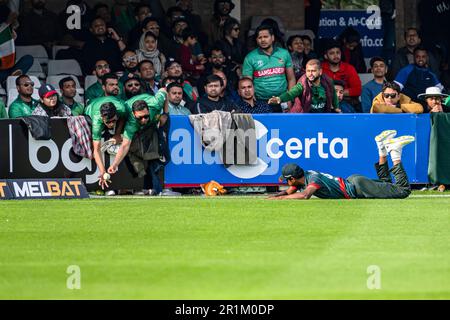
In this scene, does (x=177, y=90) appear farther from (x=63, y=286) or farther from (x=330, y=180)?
(x=63, y=286)

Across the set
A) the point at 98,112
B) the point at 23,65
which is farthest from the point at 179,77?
the point at 23,65

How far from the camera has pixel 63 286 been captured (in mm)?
11742

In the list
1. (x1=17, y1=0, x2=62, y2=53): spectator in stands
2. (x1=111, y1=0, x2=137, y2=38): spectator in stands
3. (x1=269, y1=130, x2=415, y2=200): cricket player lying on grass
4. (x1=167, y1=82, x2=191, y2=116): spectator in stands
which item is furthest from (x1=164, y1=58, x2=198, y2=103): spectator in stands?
(x1=269, y1=130, x2=415, y2=200): cricket player lying on grass

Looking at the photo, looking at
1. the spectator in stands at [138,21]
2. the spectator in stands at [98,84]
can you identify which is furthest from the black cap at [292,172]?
the spectator in stands at [138,21]

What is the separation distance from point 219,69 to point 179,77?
1.30 meters

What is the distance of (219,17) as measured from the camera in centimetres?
2702

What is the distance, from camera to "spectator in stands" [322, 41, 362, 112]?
24.9 meters

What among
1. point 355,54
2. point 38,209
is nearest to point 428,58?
point 355,54

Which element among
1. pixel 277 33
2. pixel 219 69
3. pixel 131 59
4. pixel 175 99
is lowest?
pixel 175 99

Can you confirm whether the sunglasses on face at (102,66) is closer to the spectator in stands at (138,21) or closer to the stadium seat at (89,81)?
the stadium seat at (89,81)

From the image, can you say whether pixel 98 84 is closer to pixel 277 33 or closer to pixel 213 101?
pixel 213 101

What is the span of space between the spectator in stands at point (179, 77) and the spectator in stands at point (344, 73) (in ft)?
8.30

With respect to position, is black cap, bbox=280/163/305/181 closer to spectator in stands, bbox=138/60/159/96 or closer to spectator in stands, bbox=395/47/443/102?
spectator in stands, bbox=138/60/159/96

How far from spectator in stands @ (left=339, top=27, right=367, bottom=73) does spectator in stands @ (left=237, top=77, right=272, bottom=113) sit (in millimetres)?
4786
